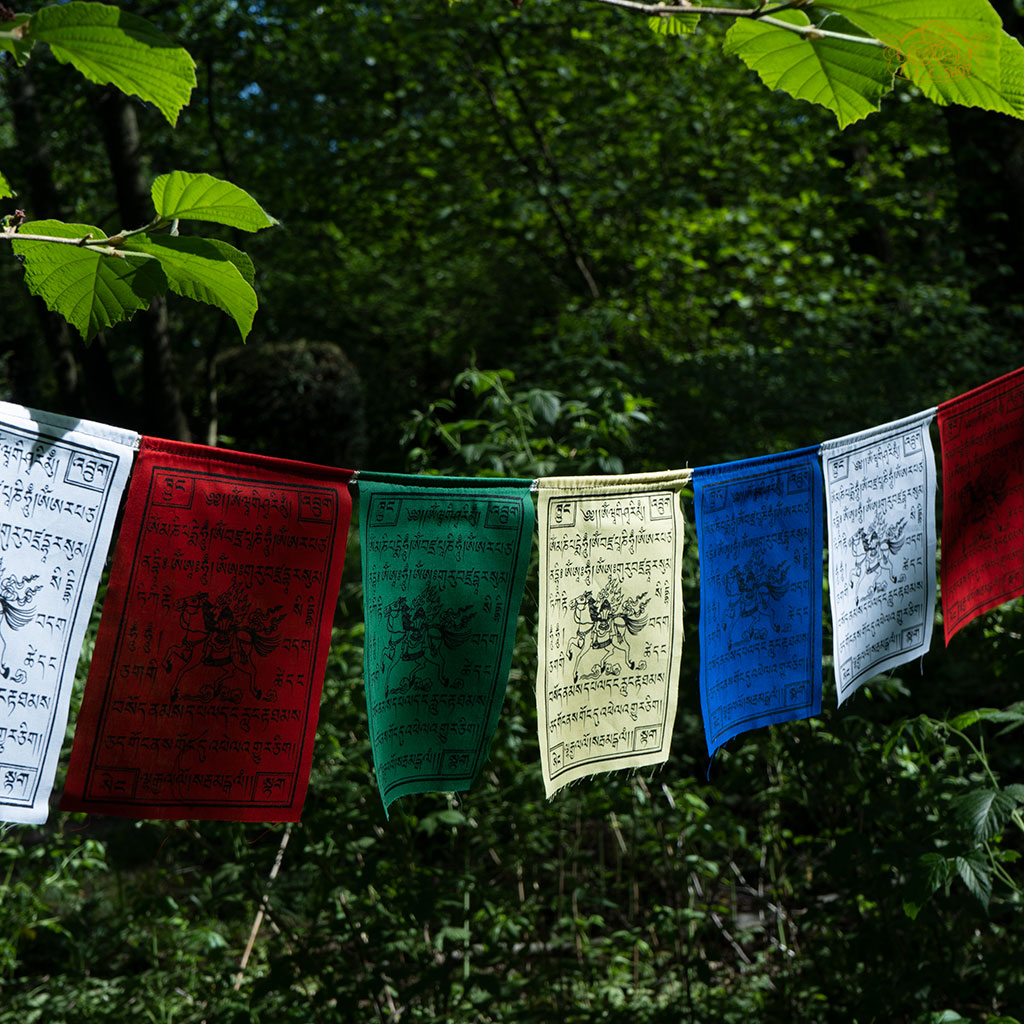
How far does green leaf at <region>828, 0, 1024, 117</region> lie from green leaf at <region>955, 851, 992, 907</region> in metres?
1.24

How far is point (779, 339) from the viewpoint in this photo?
491 cm

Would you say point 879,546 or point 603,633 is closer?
point 603,633

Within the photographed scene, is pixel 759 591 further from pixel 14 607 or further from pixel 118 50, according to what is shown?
pixel 118 50

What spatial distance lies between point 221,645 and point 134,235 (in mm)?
541

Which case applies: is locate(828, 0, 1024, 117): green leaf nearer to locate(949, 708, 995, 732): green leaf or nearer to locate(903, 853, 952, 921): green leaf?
locate(949, 708, 995, 732): green leaf

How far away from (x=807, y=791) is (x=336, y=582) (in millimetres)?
1683

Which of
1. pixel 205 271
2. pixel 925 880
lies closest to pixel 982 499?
pixel 925 880

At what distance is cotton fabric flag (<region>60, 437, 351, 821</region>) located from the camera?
1233 millimetres

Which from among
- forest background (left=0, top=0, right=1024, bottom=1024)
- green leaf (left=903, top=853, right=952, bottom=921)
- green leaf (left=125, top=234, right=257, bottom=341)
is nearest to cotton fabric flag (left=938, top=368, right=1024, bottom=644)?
forest background (left=0, top=0, right=1024, bottom=1024)

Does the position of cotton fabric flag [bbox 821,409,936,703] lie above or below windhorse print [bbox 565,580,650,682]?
above

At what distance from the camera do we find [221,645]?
4.29ft

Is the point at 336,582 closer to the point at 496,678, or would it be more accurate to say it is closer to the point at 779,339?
the point at 496,678

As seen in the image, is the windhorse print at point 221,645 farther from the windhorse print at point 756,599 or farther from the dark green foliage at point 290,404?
the dark green foliage at point 290,404

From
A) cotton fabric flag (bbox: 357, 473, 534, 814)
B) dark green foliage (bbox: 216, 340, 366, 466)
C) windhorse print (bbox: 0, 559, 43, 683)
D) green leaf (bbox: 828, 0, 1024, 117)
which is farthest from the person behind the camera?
dark green foliage (bbox: 216, 340, 366, 466)
